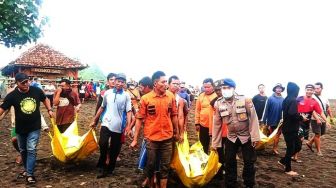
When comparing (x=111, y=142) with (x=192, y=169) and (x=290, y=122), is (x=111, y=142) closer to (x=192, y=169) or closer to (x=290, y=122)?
(x=192, y=169)

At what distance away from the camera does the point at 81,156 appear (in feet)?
21.1

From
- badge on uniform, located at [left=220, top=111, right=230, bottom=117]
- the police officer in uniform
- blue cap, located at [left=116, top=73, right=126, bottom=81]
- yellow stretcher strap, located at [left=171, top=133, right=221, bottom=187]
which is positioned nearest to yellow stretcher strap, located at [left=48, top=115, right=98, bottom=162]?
blue cap, located at [left=116, top=73, right=126, bottom=81]

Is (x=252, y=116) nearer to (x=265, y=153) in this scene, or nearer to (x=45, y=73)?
(x=265, y=153)

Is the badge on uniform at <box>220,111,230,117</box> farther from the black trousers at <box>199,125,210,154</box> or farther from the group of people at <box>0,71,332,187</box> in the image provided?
the black trousers at <box>199,125,210,154</box>

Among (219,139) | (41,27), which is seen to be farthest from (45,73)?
(219,139)

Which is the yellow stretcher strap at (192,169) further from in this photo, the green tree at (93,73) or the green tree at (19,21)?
the green tree at (93,73)

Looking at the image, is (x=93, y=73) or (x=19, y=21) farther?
(x=93, y=73)

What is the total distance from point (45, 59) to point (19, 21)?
22466mm

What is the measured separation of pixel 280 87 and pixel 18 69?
80.4 ft

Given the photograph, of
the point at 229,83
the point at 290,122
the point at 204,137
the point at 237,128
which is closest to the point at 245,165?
the point at 237,128

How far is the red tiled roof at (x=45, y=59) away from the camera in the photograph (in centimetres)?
2775

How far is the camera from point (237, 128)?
533 cm

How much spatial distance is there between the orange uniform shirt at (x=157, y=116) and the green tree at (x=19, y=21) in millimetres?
3647

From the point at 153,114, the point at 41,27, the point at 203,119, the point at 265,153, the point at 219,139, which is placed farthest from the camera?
the point at 265,153
